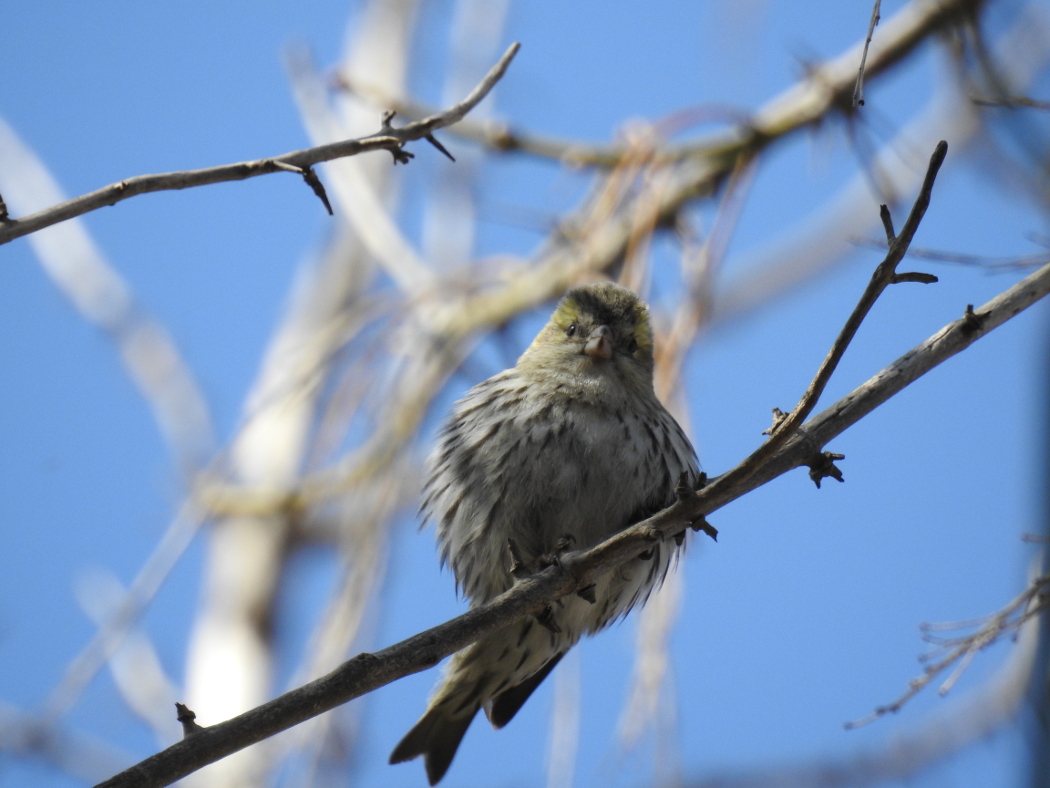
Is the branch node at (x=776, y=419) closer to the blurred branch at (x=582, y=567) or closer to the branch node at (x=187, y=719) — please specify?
the blurred branch at (x=582, y=567)

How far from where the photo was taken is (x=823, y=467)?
2498mm

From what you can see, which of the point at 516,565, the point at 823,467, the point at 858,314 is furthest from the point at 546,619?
the point at 858,314

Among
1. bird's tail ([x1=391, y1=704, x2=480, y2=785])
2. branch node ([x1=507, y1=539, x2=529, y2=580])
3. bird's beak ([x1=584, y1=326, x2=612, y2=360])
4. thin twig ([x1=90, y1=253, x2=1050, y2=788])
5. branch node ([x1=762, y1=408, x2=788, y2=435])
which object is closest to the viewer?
thin twig ([x1=90, y1=253, x2=1050, y2=788])

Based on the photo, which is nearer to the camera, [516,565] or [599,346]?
[516,565]

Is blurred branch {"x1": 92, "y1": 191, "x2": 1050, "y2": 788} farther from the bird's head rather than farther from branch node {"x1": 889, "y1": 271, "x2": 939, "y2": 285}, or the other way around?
the bird's head

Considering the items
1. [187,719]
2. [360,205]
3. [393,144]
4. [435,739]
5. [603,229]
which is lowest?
[187,719]

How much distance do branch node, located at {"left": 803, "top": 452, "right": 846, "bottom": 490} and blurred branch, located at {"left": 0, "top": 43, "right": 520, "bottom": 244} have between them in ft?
4.08

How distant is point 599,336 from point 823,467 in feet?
5.46

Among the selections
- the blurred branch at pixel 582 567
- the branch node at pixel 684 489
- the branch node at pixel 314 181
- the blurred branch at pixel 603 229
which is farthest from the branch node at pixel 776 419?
the blurred branch at pixel 603 229

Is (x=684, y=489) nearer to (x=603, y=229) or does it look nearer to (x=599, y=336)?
(x=599, y=336)

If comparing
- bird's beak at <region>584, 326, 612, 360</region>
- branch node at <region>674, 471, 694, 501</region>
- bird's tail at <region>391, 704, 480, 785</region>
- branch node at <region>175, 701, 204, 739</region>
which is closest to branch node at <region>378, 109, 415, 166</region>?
branch node at <region>674, 471, 694, 501</region>

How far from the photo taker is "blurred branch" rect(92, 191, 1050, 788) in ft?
7.14

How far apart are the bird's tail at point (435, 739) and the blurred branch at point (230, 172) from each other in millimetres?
2355

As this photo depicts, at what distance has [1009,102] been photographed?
105 inches
